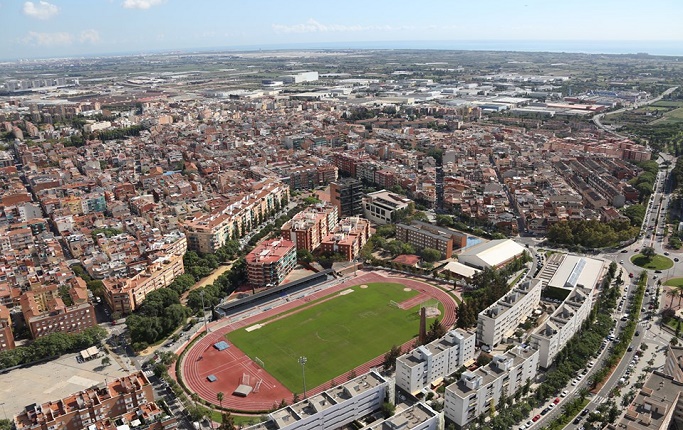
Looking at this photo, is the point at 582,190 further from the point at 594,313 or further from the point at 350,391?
the point at 350,391

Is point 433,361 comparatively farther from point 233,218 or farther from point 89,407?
point 233,218

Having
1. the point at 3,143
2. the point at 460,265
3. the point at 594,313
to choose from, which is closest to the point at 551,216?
the point at 460,265

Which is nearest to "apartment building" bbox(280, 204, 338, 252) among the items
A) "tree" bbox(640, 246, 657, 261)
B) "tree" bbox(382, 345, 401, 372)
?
"tree" bbox(382, 345, 401, 372)

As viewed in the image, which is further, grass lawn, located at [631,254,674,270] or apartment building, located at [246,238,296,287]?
grass lawn, located at [631,254,674,270]

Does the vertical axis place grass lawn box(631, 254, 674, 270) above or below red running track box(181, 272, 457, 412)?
above

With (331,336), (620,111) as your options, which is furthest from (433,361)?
(620,111)

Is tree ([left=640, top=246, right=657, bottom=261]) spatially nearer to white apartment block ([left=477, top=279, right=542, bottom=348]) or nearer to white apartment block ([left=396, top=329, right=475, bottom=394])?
white apartment block ([left=477, top=279, right=542, bottom=348])
